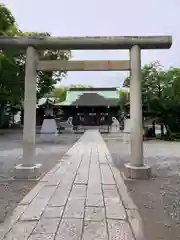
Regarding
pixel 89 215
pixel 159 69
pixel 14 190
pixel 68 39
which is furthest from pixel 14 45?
pixel 159 69

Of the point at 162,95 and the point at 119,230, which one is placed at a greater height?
the point at 162,95

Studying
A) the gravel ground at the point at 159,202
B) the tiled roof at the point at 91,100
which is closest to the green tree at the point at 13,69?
the tiled roof at the point at 91,100

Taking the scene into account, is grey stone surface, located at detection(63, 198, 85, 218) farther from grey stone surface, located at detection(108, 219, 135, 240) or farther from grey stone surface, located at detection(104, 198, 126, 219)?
grey stone surface, located at detection(108, 219, 135, 240)

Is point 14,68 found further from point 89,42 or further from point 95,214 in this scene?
point 95,214

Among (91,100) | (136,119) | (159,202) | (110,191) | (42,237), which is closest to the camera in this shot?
(42,237)

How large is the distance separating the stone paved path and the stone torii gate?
800 mm

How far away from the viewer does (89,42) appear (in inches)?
277

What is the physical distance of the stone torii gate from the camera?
695 centimetres

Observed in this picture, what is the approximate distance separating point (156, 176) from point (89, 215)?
3507mm

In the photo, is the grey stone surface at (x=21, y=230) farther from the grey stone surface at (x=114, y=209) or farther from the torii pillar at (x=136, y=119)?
the torii pillar at (x=136, y=119)

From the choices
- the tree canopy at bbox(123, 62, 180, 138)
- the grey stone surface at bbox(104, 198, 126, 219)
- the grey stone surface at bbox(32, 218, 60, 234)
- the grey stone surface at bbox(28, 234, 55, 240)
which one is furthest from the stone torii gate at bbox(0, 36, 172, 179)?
the tree canopy at bbox(123, 62, 180, 138)

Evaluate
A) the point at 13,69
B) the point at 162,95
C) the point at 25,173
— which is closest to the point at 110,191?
the point at 25,173

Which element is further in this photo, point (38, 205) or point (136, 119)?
point (136, 119)

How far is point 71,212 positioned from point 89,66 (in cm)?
402
